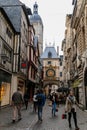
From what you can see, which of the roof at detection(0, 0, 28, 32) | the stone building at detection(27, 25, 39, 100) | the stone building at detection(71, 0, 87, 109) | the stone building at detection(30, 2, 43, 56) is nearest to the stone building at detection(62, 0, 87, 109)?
the stone building at detection(71, 0, 87, 109)

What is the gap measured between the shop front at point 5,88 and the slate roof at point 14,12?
621 centimetres

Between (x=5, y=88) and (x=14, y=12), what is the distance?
9676 millimetres

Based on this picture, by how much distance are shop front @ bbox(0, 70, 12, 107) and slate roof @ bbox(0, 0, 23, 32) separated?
621 centimetres

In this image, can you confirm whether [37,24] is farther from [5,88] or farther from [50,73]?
[5,88]

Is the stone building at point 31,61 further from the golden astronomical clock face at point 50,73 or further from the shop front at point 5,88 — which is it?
the golden astronomical clock face at point 50,73

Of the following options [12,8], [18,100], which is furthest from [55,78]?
[18,100]

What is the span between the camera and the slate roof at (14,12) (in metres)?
25.8

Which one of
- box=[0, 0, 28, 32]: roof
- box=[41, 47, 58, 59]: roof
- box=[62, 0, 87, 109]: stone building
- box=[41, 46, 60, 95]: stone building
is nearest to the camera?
box=[62, 0, 87, 109]: stone building

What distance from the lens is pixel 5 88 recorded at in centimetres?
2120

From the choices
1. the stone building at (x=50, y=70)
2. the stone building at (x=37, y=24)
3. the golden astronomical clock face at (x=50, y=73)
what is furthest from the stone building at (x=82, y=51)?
the stone building at (x=37, y=24)

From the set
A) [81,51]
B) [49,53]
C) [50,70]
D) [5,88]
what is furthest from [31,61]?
[49,53]

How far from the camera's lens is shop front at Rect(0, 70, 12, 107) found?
19.1m

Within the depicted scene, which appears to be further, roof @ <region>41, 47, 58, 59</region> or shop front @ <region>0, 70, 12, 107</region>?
roof @ <region>41, 47, 58, 59</region>

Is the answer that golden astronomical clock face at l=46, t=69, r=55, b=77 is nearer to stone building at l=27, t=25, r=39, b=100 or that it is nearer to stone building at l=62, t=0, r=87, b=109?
stone building at l=27, t=25, r=39, b=100
